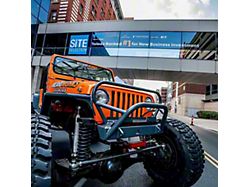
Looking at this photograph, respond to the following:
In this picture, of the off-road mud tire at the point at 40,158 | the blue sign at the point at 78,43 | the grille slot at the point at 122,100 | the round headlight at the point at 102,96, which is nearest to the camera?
the off-road mud tire at the point at 40,158

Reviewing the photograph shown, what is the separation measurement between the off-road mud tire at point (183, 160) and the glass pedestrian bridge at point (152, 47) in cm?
664

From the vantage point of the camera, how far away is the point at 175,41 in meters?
8.81

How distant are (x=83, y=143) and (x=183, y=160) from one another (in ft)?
3.85

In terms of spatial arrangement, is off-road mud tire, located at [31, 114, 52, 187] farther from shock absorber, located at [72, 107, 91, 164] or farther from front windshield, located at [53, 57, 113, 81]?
front windshield, located at [53, 57, 113, 81]

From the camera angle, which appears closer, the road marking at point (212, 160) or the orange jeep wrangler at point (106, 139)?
the orange jeep wrangler at point (106, 139)

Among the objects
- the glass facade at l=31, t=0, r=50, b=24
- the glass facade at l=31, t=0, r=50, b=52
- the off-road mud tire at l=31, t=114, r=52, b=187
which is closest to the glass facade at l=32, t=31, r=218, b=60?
the glass facade at l=31, t=0, r=50, b=52

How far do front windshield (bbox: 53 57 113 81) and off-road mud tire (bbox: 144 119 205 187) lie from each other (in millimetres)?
1639

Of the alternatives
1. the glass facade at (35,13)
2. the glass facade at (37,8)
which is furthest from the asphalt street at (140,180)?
the glass facade at (37,8)

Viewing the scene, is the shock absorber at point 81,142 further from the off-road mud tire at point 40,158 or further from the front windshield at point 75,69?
the front windshield at point 75,69

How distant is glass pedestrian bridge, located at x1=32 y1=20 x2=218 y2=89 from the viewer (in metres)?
8.49

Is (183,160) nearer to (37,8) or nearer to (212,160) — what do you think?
(212,160)

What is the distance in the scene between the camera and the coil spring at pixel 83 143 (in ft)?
5.22

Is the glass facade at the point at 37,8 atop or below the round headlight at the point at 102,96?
atop
